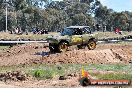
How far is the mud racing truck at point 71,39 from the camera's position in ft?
84.5

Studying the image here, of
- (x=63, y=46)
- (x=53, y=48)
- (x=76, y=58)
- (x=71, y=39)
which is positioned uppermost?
(x=71, y=39)

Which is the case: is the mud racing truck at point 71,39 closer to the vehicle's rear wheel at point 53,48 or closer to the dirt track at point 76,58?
the vehicle's rear wheel at point 53,48

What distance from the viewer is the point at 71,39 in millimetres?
26312

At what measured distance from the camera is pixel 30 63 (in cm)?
2344

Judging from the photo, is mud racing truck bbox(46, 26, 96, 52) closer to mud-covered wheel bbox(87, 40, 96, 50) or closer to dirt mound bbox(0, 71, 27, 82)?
mud-covered wheel bbox(87, 40, 96, 50)

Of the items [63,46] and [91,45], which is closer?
[63,46]

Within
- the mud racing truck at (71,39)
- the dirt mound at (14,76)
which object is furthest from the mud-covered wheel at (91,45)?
the dirt mound at (14,76)

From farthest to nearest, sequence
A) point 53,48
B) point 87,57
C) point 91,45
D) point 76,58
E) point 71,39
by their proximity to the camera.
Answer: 1. point 91,45
2. point 71,39
3. point 53,48
4. point 87,57
5. point 76,58

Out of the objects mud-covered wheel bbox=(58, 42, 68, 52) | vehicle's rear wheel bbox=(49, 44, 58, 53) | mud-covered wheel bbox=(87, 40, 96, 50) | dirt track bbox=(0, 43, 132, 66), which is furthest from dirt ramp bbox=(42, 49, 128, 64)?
mud-covered wheel bbox=(87, 40, 96, 50)

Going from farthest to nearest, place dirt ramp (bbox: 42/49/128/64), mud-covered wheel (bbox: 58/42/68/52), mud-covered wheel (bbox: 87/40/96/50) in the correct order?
mud-covered wheel (bbox: 87/40/96/50), mud-covered wheel (bbox: 58/42/68/52), dirt ramp (bbox: 42/49/128/64)

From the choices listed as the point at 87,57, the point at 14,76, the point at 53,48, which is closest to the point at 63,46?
the point at 53,48

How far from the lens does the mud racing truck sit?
25.7 meters

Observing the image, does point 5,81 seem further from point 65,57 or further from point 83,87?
point 65,57

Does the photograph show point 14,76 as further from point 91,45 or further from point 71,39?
point 91,45
